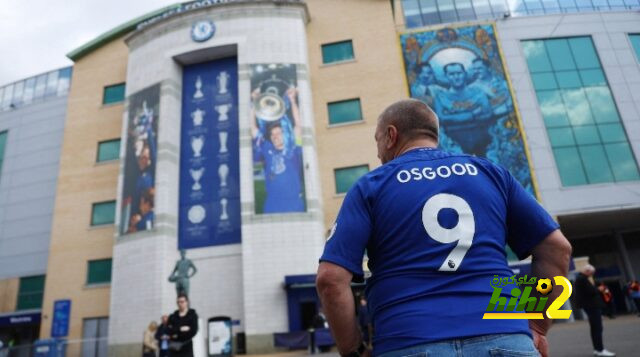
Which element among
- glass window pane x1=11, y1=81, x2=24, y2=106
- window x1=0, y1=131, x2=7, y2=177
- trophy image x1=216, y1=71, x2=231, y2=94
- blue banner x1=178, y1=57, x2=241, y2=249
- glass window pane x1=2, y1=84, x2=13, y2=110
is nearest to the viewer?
blue banner x1=178, y1=57, x2=241, y2=249

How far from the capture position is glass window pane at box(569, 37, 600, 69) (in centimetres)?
2430

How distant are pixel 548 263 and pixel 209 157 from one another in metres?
22.8

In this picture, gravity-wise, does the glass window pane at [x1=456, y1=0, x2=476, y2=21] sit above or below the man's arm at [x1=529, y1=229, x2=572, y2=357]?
above

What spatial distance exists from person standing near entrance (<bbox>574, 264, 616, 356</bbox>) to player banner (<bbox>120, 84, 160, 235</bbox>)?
19226 millimetres

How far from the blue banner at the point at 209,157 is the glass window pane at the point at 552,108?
1713 cm

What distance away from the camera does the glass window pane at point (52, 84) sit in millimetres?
31269

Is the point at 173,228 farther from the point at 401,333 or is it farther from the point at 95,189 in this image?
the point at 401,333

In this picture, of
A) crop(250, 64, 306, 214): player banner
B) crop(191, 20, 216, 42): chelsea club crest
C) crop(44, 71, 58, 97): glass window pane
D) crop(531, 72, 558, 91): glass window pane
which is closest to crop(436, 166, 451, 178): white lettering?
crop(250, 64, 306, 214): player banner

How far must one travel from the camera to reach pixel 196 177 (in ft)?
75.9

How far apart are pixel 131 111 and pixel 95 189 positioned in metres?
5.31

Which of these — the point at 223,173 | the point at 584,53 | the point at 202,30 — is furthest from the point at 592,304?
the point at 202,30

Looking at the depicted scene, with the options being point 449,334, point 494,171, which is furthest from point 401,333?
point 494,171

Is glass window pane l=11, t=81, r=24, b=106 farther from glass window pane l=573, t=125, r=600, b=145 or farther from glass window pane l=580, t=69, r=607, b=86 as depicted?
glass window pane l=580, t=69, r=607, b=86

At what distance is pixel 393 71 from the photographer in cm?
2430
